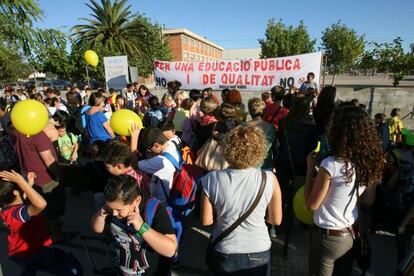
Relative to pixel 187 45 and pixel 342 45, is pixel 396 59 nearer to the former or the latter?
pixel 342 45

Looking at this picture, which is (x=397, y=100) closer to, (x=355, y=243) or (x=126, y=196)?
(x=355, y=243)

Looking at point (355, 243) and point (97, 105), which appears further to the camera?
point (97, 105)

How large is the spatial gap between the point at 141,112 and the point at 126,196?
540cm

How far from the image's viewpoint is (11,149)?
12.9 ft

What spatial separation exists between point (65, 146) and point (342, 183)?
426 centimetres

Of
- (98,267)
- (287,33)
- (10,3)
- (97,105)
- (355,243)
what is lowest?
(98,267)

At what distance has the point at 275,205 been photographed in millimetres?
1773

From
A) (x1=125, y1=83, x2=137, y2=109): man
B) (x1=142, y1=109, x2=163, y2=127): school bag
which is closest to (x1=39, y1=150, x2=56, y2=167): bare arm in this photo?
(x1=142, y1=109, x2=163, y2=127): school bag

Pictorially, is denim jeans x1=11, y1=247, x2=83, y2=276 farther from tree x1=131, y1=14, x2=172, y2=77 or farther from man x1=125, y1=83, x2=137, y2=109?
tree x1=131, y1=14, x2=172, y2=77

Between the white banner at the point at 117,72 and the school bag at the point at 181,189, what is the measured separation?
802 cm

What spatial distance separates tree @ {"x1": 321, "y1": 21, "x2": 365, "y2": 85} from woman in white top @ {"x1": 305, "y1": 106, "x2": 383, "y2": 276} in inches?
1206

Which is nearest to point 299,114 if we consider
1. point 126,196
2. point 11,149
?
Answer: point 126,196

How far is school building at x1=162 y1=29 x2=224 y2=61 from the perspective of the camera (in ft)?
161

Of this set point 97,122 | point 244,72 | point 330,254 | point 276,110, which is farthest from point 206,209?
point 244,72
